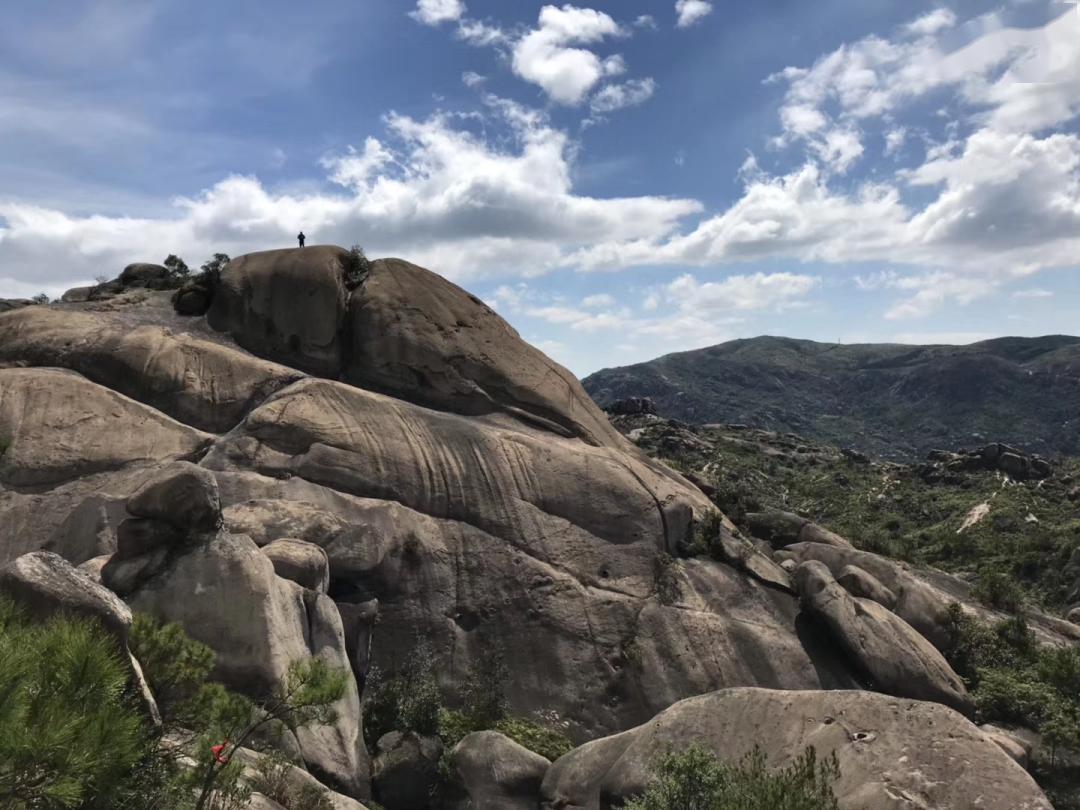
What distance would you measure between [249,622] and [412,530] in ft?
27.3

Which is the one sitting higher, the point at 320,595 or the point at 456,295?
the point at 456,295

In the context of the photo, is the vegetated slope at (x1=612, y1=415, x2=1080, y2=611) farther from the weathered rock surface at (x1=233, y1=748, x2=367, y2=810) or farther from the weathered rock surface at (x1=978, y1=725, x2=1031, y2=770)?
the weathered rock surface at (x1=233, y1=748, x2=367, y2=810)

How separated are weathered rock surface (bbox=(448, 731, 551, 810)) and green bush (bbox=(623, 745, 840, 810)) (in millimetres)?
5414

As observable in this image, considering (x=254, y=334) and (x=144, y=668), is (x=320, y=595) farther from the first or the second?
(x=254, y=334)

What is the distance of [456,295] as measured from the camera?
32.7 metres

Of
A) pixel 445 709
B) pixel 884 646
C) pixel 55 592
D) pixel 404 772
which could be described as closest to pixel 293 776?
pixel 404 772

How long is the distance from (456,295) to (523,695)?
17419 millimetres

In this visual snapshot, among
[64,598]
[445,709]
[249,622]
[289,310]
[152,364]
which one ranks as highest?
[289,310]

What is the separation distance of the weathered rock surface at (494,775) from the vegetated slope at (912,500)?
2061 cm

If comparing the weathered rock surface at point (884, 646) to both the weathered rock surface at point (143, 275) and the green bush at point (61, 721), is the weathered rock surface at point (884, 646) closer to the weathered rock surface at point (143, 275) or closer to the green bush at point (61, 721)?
the green bush at point (61, 721)

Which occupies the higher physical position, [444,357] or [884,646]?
[444,357]

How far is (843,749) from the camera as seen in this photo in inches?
587

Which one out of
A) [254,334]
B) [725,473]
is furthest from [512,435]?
[725,473]

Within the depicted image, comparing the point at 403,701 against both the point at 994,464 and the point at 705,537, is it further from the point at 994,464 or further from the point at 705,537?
the point at 994,464
